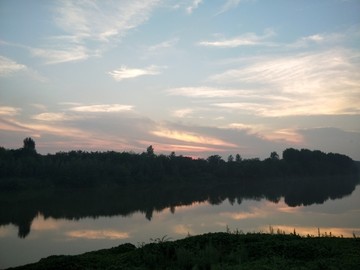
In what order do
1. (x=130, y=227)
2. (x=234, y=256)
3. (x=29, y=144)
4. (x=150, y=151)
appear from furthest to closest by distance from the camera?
(x=150, y=151) < (x=29, y=144) < (x=130, y=227) < (x=234, y=256)

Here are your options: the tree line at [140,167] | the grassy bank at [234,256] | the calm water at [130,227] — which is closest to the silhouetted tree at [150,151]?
the tree line at [140,167]

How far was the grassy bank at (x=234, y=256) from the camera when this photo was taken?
6.86 m

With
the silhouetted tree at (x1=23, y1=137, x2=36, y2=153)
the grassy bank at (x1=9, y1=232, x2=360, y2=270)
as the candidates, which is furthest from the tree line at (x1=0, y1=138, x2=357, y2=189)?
the grassy bank at (x1=9, y1=232, x2=360, y2=270)

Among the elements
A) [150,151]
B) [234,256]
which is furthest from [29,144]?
[234,256]

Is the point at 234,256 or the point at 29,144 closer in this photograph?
the point at 234,256

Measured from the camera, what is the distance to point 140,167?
185ft

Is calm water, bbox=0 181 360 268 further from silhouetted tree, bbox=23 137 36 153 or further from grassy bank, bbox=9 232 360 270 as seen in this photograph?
silhouetted tree, bbox=23 137 36 153

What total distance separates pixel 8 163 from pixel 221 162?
1534 inches

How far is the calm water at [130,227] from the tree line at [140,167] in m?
21.2

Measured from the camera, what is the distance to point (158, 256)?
26.3 ft

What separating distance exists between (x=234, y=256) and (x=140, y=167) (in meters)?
49.6

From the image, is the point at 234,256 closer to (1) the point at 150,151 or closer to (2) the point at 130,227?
(2) the point at 130,227

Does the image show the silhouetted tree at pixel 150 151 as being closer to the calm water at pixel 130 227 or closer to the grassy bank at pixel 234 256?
the calm water at pixel 130 227

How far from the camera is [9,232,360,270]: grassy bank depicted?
686cm
